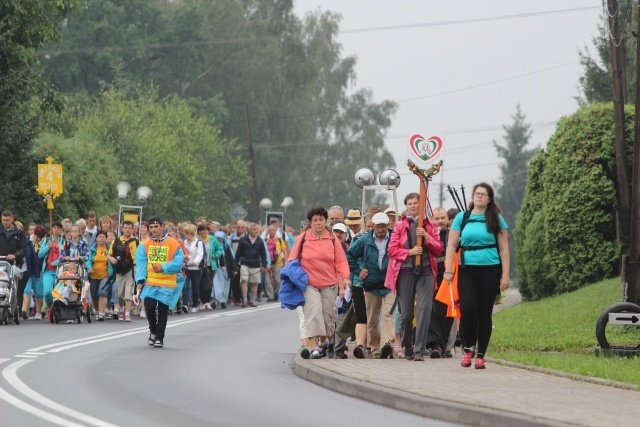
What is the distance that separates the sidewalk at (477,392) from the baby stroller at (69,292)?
Result: 10.9 meters

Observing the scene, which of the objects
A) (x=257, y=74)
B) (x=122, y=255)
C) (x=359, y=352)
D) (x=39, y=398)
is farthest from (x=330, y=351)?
(x=257, y=74)

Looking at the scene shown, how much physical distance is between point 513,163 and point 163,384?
116935 mm

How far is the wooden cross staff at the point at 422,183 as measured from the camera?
17.2m

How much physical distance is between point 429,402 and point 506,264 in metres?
3.56

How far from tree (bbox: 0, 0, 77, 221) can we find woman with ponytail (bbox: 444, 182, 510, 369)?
2098cm

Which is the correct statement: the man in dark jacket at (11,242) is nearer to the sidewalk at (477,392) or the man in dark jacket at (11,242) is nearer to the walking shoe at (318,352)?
the walking shoe at (318,352)

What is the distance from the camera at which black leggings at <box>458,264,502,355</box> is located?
1563 cm

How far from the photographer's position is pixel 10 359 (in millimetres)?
17859

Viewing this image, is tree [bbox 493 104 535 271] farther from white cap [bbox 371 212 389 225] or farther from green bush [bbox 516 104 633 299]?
white cap [bbox 371 212 389 225]

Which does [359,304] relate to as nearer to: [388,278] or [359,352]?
[359,352]

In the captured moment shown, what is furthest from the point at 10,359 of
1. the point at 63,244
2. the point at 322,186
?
the point at 322,186

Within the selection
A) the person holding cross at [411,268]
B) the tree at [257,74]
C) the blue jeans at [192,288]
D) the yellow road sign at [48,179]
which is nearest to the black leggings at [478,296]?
the person holding cross at [411,268]

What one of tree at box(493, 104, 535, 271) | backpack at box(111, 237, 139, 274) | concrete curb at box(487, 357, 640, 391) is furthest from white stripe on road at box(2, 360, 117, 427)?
tree at box(493, 104, 535, 271)

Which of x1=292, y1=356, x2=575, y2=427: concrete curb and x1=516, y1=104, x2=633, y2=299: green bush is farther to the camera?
x1=516, y1=104, x2=633, y2=299: green bush
